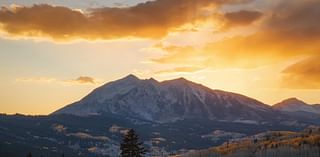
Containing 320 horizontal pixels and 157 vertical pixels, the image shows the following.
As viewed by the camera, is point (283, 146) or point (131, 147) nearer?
point (131, 147)

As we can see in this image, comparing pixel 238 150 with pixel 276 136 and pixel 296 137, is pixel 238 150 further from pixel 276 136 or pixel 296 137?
pixel 296 137

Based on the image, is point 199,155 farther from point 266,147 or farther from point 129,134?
point 129,134

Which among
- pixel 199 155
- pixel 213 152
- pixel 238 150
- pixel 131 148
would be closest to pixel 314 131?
pixel 238 150

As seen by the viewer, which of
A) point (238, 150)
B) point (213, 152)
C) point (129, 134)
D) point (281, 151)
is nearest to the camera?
point (129, 134)

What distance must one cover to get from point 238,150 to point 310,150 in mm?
Result: 39590

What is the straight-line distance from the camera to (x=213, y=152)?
163 m

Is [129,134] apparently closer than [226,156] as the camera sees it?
Yes

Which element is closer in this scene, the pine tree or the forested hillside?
the pine tree

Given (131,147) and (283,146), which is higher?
(131,147)

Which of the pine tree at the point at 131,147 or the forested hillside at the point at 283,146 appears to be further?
the forested hillside at the point at 283,146

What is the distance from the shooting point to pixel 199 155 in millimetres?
172250

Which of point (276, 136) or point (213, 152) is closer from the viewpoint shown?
point (276, 136)

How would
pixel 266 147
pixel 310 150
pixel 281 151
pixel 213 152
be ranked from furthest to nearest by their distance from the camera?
pixel 213 152, pixel 266 147, pixel 281 151, pixel 310 150

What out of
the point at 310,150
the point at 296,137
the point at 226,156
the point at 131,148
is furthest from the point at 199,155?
the point at 131,148
